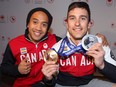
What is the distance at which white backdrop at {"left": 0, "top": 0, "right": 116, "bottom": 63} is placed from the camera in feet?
7.13

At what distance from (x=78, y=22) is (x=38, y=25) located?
0.34m

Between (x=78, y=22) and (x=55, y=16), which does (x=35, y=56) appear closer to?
(x=78, y=22)

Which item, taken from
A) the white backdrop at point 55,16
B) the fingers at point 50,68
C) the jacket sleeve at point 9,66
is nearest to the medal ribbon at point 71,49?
the fingers at point 50,68

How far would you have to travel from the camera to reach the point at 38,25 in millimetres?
1370

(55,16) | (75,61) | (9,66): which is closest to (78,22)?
(75,61)

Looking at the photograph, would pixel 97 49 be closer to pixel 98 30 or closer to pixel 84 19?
pixel 84 19

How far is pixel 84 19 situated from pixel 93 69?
14.2 inches

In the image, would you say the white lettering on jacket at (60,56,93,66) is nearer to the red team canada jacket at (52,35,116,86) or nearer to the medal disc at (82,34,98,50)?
the red team canada jacket at (52,35,116,86)

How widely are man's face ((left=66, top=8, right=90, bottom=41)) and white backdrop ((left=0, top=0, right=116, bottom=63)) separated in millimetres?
1034

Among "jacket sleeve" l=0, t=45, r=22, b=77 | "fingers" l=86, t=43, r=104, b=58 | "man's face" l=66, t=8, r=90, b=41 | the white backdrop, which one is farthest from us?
the white backdrop

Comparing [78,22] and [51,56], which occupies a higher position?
[78,22]

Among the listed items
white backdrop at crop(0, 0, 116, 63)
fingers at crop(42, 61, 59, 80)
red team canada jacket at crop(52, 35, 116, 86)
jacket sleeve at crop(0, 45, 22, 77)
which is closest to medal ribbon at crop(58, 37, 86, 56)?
red team canada jacket at crop(52, 35, 116, 86)

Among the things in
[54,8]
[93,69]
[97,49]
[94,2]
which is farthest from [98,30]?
[97,49]

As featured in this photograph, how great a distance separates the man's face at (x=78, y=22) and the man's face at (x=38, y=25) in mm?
254
